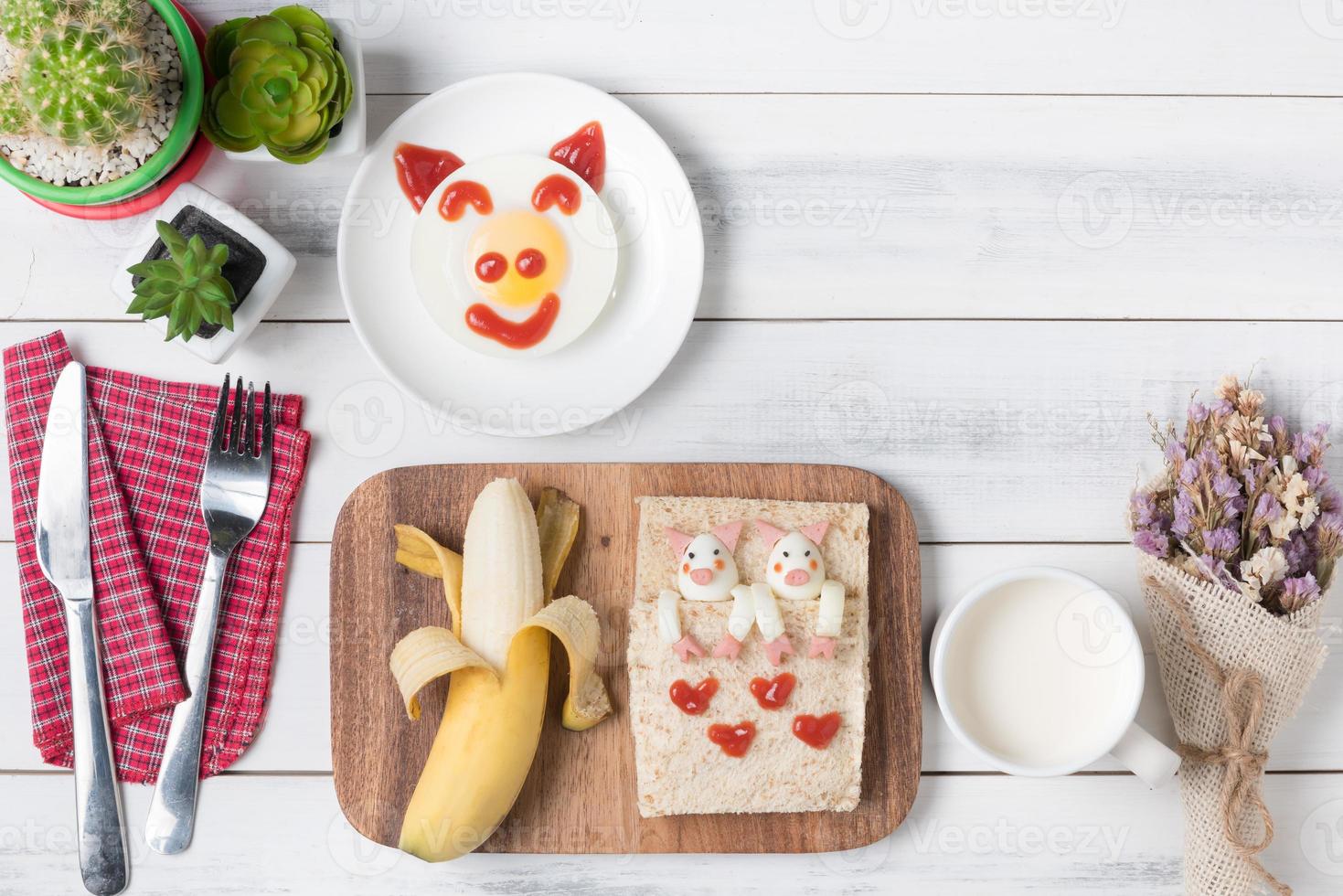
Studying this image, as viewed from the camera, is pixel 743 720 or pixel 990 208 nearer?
pixel 743 720

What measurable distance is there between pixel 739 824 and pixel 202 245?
0.89 metres

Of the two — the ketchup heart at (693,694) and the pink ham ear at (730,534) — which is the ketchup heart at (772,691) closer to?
the ketchup heart at (693,694)

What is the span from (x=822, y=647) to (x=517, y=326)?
50cm

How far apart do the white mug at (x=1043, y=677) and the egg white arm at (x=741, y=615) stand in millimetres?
207

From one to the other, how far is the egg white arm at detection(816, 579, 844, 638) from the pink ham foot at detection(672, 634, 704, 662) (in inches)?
5.4

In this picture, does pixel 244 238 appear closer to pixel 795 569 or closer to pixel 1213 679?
pixel 795 569

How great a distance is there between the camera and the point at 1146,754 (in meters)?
1.04

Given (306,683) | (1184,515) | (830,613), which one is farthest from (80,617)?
(1184,515)

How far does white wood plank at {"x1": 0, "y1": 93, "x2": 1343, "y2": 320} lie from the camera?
118cm

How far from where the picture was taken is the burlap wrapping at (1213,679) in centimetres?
107

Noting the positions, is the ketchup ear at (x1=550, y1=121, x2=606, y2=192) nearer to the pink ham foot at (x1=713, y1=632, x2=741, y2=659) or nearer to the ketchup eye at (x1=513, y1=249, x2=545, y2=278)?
the ketchup eye at (x1=513, y1=249, x2=545, y2=278)

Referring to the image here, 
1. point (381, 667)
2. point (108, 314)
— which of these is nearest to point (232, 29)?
point (108, 314)

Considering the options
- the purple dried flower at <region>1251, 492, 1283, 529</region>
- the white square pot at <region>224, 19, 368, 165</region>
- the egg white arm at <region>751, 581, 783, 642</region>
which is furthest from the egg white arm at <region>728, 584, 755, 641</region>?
the white square pot at <region>224, 19, 368, 165</region>

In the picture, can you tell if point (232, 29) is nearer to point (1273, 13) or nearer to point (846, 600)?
point (846, 600)
